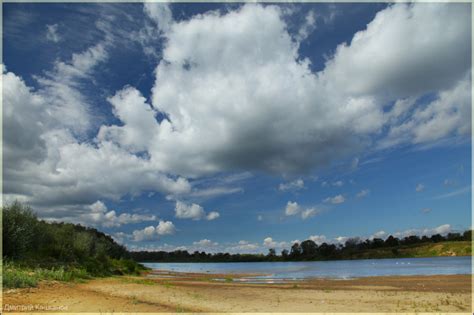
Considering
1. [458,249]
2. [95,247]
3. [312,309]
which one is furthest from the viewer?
[458,249]

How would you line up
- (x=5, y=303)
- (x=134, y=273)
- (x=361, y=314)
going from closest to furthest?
(x=5, y=303) < (x=361, y=314) < (x=134, y=273)

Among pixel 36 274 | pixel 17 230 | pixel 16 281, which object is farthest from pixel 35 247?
pixel 16 281

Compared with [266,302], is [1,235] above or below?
above

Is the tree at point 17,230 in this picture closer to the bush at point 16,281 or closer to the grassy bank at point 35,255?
the grassy bank at point 35,255

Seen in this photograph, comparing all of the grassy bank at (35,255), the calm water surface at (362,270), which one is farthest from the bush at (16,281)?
the calm water surface at (362,270)

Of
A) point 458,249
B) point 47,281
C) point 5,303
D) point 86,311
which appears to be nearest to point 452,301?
point 86,311

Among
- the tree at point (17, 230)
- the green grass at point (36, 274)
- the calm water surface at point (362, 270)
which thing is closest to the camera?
the green grass at point (36, 274)

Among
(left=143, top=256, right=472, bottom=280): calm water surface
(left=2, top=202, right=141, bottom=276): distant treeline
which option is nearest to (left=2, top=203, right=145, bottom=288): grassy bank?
(left=2, top=202, right=141, bottom=276): distant treeline

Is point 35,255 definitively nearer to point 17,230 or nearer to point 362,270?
point 17,230

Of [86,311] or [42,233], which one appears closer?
[86,311]

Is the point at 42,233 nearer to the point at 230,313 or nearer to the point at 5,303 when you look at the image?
the point at 5,303

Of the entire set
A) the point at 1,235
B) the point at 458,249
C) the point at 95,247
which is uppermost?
the point at 1,235

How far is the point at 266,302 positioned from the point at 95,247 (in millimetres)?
56441

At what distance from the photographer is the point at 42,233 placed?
149 ft
